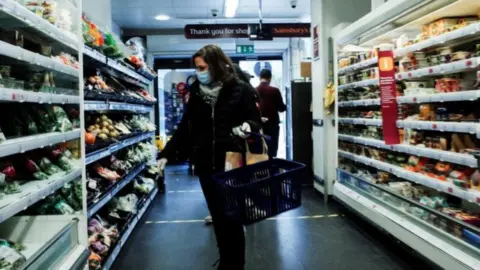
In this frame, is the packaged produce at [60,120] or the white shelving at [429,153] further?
the white shelving at [429,153]

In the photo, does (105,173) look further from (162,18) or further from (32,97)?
(162,18)

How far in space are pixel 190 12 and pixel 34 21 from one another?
7330 mm

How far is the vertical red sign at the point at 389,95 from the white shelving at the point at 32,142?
2.55 m

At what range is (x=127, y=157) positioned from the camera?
4.59 m

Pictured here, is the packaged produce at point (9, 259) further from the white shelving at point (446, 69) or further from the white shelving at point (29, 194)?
the white shelving at point (446, 69)

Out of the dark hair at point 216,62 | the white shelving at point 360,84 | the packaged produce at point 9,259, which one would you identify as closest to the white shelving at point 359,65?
the white shelving at point 360,84

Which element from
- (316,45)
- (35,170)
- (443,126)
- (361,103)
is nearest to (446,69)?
(443,126)

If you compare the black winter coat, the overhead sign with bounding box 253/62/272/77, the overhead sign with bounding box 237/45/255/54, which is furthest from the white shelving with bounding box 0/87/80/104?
the overhead sign with bounding box 253/62/272/77

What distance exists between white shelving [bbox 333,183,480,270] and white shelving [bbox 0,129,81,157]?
2.54 m

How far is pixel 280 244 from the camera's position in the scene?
3.83 metres

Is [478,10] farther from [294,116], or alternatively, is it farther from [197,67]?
[294,116]

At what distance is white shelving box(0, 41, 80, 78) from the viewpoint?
171 centimetres

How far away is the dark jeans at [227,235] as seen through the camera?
2.54m

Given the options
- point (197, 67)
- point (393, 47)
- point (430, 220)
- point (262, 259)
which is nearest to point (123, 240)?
point (262, 259)
